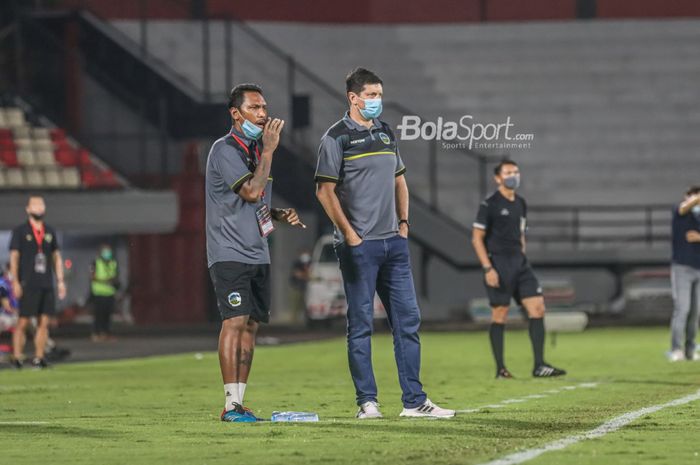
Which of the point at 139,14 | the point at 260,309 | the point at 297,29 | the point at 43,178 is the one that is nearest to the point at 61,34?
the point at 139,14

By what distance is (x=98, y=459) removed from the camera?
31.0 feet

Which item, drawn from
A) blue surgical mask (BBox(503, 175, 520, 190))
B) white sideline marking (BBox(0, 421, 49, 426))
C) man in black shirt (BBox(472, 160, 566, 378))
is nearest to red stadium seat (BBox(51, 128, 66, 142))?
man in black shirt (BBox(472, 160, 566, 378))

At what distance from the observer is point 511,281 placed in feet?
56.5

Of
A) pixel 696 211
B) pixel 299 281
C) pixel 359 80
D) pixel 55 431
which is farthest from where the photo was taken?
pixel 299 281

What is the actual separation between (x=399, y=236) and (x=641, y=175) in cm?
2882

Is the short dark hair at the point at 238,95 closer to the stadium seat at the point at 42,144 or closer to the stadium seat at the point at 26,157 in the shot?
the stadium seat at the point at 26,157

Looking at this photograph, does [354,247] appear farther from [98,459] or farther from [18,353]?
[18,353]

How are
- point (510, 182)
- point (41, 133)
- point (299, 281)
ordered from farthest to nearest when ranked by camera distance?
1. point (299, 281)
2. point (41, 133)
3. point (510, 182)

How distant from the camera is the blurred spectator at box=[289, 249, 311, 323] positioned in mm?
37000

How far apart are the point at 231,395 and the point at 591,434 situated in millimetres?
2542

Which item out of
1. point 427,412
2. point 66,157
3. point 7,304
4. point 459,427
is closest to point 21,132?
point 66,157

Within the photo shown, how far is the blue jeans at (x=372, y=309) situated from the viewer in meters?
11.7

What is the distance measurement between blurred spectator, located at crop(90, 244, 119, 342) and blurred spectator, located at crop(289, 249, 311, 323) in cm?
567

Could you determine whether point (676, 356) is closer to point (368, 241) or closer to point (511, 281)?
point (511, 281)
